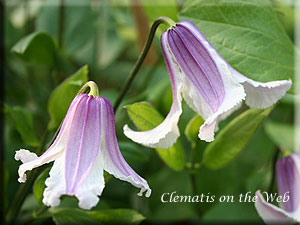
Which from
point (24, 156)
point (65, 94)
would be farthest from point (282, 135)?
point (24, 156)

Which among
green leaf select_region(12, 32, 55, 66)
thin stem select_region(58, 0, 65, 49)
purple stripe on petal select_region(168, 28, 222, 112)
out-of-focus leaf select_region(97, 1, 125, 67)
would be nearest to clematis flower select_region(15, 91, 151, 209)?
purple stripe on petal select_region(168, 28, 222, 112)

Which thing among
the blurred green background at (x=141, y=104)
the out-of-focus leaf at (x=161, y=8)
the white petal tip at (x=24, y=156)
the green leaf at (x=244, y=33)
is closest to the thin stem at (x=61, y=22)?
the blurred green background at (x=141, y=104)

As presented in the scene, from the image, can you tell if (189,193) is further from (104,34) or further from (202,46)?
(104,34)

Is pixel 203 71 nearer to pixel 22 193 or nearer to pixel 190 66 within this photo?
pixel 190 66

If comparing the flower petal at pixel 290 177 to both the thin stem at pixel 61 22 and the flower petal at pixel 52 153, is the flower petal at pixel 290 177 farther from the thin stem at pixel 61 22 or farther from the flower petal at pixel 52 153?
the thin stem at pixel 61 22

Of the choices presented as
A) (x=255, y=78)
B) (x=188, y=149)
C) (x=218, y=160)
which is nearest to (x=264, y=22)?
(x=255, y=78)

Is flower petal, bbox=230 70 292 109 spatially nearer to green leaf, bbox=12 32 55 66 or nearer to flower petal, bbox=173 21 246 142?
flower petal, bbox=173 21 246 142
